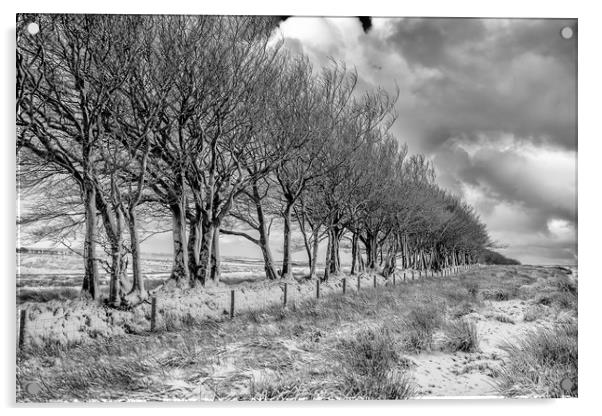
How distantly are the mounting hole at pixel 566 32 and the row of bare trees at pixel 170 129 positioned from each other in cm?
210

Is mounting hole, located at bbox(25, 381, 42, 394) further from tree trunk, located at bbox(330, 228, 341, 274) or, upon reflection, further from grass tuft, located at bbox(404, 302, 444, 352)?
tree trunk, located at bbox(330, 228, 341, 274)

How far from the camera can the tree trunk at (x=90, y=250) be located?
5.09 m

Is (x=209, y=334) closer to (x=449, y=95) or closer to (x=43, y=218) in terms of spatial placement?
(x=43, y=218)

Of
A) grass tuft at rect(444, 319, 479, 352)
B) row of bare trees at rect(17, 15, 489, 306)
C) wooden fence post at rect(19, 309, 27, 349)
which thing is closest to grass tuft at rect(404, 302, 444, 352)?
grass tuft at rect(444, 319, 479, 352)

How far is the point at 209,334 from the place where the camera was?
538 centimetres

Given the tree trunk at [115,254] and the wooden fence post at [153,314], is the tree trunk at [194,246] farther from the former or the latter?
the tree trunk at [115,254]

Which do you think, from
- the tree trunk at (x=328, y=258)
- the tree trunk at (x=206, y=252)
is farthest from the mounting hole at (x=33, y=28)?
the tree trunk at (x=328, y=258)

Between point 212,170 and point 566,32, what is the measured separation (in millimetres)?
5364

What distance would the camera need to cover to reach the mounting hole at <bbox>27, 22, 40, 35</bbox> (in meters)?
4.69

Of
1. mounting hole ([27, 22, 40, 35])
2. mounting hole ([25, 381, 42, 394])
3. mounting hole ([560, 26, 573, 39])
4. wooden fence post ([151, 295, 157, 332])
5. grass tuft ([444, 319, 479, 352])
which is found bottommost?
mounting hole ([25, 381, 42, 394])

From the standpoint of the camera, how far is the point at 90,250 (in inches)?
201

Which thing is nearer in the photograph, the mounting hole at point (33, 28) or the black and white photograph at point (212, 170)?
the black and white photograph at point (212, 170)

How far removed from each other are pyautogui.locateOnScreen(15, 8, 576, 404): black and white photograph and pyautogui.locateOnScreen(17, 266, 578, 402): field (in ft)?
0.08

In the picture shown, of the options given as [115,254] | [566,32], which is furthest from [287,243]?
[566,32]
